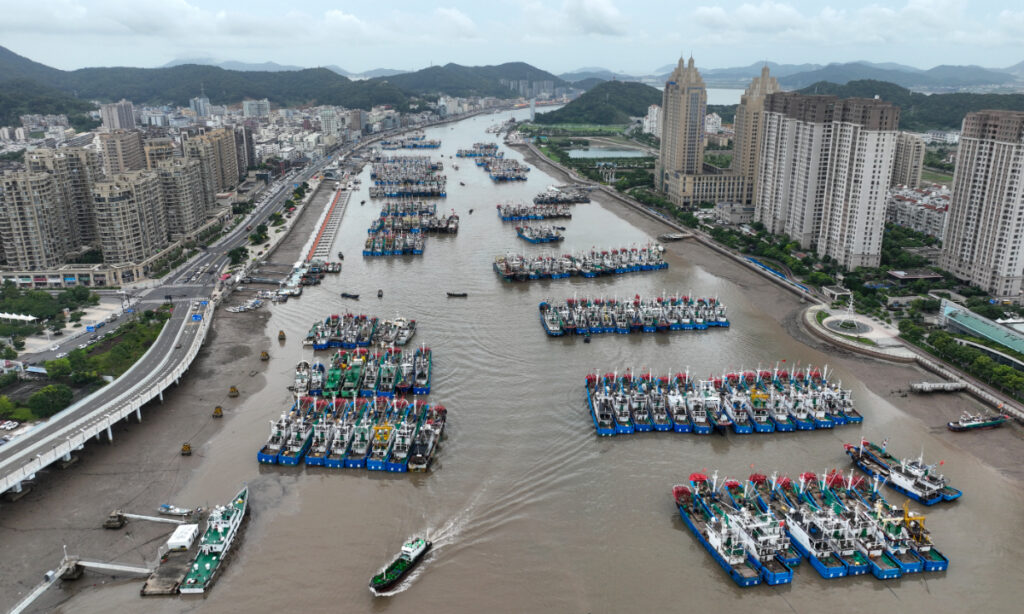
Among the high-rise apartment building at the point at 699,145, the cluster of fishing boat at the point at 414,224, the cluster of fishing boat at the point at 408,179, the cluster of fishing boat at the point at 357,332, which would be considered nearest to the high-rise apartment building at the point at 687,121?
the high-rise apartment building at the point at 699,145

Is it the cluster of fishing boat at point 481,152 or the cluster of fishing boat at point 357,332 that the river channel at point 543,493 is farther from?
the cluster of fishing boat at point 481,152

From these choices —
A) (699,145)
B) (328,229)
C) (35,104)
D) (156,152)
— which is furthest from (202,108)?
(699,145)

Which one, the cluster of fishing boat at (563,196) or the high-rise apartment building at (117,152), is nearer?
the high-rise apartment building at (117,152)

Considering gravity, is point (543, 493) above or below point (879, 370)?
below

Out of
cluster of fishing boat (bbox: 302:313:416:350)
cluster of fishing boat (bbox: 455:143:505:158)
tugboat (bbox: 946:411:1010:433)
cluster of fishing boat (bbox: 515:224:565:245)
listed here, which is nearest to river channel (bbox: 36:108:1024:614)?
tugboat (bbox: 946:411:1010:433)

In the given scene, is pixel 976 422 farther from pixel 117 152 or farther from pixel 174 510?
pixel 117 152

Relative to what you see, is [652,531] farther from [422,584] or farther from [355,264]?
[355,264]
